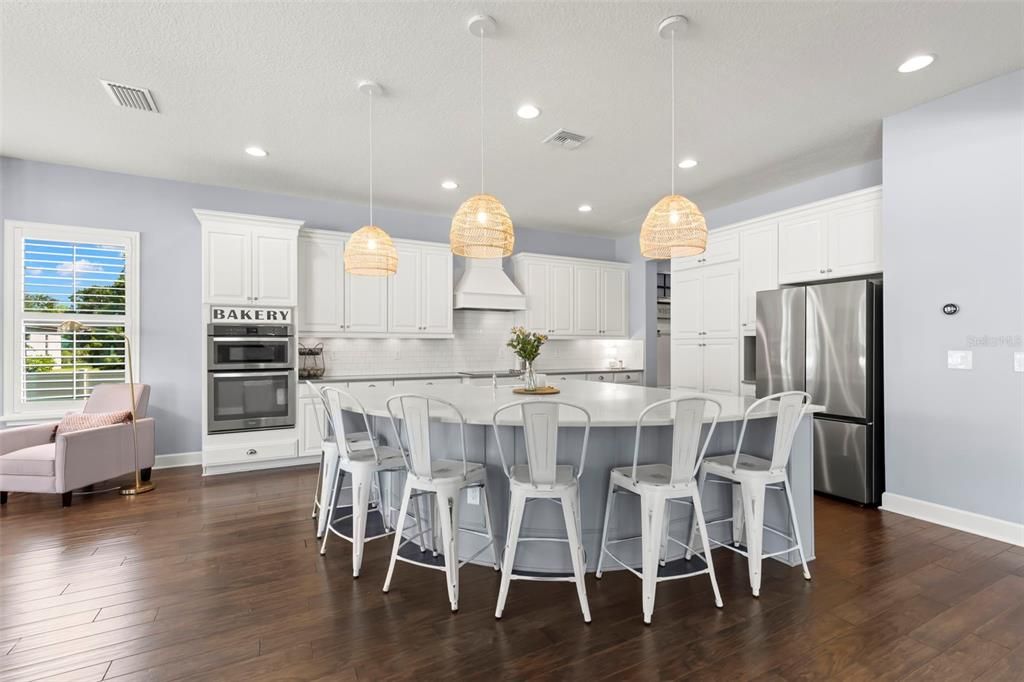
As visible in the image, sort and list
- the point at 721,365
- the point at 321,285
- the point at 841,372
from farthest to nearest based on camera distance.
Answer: the point at 321,285 → the point at 721,365 → the point at 841,372

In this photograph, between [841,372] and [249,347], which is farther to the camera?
[249,347]

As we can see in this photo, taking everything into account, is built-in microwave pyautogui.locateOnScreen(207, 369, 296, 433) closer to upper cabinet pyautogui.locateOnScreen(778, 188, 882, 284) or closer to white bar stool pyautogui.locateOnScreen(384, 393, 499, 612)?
white bar stool pyautogui.locateOnScreen(384, 393, 499, 612)

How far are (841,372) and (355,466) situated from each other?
3.70m

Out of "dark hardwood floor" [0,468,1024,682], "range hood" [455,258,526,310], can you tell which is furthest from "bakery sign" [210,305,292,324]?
"dark hardwood floor" [0,468,1024,682]

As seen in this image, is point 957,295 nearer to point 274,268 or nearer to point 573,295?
point 573,295

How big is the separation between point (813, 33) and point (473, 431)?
2833 millimetres

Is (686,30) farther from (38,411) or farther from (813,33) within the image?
(38,411)

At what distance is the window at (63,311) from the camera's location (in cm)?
460

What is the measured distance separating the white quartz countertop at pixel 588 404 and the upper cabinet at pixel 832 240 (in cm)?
184

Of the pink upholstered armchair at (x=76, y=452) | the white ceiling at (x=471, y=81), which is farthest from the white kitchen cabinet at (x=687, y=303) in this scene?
the pink upholstered armchair at (x=76, y=452)

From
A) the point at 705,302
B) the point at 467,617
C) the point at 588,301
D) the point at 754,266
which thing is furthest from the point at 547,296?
the point at 467,617

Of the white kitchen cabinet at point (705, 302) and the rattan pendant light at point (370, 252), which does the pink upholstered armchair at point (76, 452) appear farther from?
the white kitchen cabinet at point (705, 302)

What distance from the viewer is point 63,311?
478 centimetres

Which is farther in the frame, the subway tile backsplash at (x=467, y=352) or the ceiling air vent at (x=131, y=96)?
the subway tile backsplash at (x=467, y=352)
